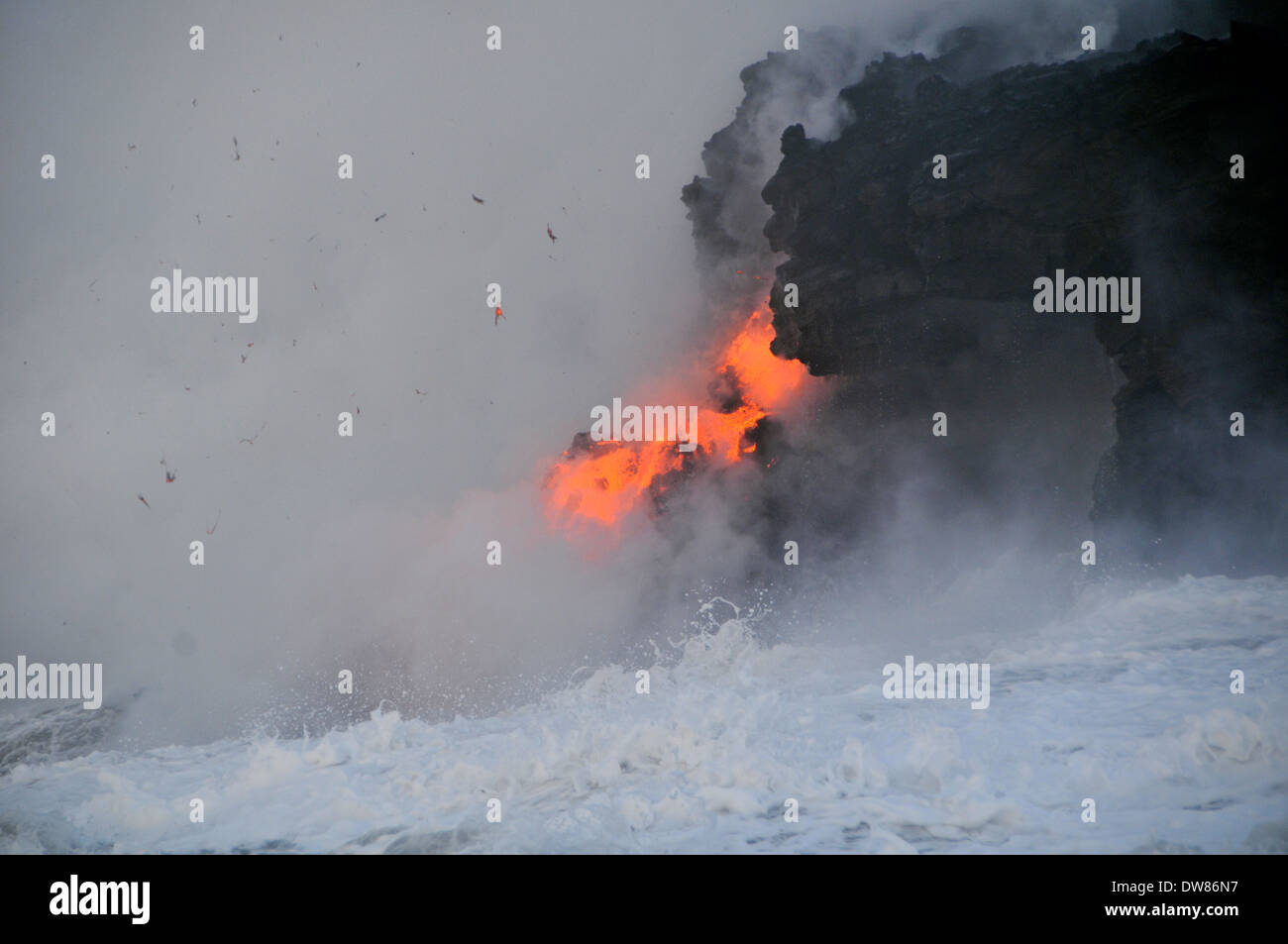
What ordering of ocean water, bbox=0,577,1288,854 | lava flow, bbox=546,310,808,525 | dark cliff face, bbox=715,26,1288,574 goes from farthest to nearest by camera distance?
lava flow, bbox=546,310,808,525 < dark cliff face, bbox=715,26,1288,574 < ocean water, bbox=0,577,1288,854

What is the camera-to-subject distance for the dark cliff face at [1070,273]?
71.1 ft

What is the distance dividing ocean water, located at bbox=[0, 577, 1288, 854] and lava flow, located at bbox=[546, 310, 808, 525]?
14962 millimetres

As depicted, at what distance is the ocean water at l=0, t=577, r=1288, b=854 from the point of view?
1027 cm

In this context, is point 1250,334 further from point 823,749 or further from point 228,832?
point 228,832

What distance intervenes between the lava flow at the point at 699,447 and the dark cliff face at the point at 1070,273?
3.08 metres

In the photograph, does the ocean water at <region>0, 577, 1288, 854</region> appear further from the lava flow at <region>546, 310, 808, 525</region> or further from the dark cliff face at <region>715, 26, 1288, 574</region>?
the lava flow at <region>546, 310, 808, 525</region>

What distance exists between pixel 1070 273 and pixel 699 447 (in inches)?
531

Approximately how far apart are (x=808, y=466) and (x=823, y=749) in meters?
18.4

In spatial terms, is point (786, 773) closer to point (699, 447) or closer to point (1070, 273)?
point (1070, 273)

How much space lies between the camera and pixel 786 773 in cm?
1205

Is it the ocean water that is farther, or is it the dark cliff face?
the dark cliff face

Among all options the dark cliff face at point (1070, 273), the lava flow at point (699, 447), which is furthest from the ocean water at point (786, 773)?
the lava flow at point (699, 447)

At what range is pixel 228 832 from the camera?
12.2m

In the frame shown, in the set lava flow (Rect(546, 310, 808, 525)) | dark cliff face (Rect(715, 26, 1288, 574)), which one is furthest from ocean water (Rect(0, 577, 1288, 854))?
lava flow (Rect(546, 310, 808, 525))
